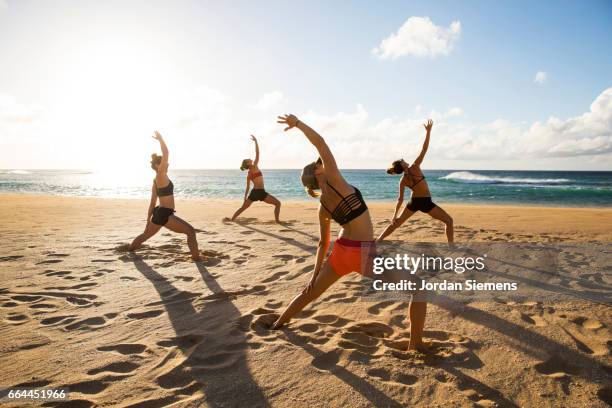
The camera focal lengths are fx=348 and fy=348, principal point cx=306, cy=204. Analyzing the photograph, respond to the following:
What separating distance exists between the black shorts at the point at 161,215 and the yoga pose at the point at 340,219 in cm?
394

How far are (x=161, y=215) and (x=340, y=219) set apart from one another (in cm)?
424

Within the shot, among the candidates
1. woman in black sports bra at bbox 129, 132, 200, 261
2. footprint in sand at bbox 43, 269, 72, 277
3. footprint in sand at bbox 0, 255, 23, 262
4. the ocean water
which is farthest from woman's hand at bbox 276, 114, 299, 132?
the ocean water

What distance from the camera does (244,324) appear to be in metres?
3.80

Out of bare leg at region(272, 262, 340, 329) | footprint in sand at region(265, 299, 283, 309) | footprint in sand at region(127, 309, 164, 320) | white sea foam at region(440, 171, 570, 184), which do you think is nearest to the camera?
bare leg at region(272, 262, 340, 329)

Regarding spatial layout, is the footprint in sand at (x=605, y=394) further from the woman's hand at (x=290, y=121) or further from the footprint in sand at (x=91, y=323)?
the footprint in sand at (x=91, y=323)

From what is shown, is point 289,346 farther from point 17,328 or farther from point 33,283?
point 33,283

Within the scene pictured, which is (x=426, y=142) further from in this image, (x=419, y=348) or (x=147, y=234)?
(x=147, y=234)

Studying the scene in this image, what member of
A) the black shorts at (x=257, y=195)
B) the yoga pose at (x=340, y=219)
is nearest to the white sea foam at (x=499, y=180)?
the black shorts at (x=257, y=195)

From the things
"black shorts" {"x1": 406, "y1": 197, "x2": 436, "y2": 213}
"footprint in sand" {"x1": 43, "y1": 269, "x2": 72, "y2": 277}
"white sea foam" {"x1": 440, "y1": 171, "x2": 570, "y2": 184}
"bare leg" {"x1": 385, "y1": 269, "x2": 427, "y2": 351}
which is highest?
"white sea foam" {"x1": 440, "y1": 171, "x2": 570, "y2": 184}

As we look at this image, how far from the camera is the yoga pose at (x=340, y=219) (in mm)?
2953

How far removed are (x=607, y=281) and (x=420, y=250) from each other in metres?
2.90

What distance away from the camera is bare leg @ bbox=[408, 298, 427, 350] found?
304 centimetres

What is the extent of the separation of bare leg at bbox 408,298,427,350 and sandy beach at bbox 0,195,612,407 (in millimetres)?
101

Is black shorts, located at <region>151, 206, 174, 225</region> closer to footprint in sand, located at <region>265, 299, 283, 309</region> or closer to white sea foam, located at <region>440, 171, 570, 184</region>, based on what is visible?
footprint in sand, located at <region>265, 299, 283, 309</region>
